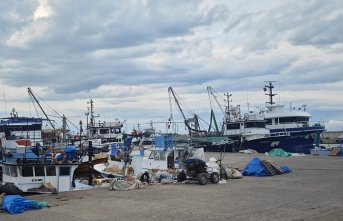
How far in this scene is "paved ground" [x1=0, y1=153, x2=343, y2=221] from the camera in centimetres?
1348

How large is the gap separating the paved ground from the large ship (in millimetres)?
35150

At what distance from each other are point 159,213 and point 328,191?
27.7 ft

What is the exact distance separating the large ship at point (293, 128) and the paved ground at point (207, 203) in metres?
35.2

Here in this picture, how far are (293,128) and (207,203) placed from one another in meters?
45.6

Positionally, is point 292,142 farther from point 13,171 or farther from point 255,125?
point 13,171

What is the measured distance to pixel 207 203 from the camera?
1590 centimetres

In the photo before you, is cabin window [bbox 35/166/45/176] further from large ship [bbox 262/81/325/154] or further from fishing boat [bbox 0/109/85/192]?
large ship [bbox 262/81/325/154]

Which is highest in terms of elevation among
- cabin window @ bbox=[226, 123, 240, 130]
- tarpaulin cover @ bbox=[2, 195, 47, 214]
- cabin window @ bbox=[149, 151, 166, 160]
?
cabin window @ bbox=[226, 123, 240, 130]

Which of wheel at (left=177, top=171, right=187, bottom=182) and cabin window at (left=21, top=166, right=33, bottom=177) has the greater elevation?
cabin window at (left=21, top=166, right=33, bottom=177)

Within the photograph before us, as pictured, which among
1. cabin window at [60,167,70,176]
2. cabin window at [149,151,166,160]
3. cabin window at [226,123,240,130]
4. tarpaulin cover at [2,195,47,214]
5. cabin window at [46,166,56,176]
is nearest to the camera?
tarpaulin cover at [2,195,47,214]

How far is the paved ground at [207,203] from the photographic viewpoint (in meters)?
13.5

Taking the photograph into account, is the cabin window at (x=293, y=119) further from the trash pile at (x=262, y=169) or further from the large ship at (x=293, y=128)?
the trash pile at (x=262, y=169)

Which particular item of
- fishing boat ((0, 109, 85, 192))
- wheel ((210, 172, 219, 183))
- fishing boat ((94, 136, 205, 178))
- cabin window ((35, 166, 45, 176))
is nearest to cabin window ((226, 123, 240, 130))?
fishing boat ((94, 136, 205, 178))

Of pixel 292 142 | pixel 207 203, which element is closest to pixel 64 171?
pixel 207 203
